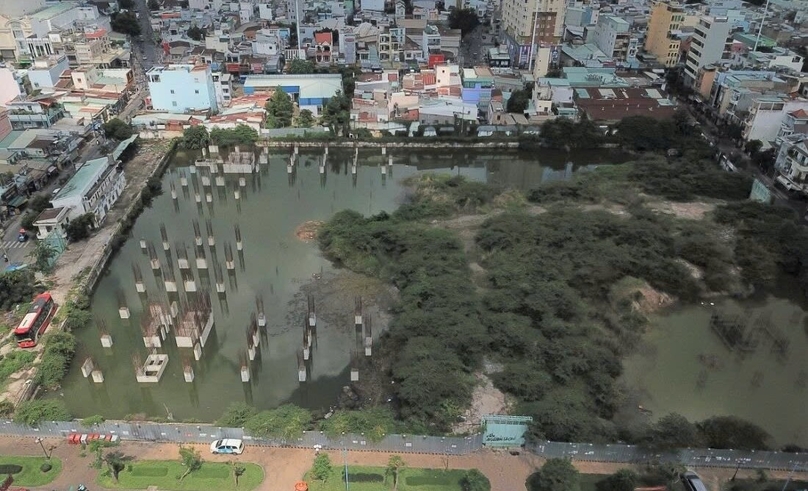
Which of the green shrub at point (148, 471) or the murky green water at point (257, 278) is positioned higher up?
the green shrub at point (148, 471)

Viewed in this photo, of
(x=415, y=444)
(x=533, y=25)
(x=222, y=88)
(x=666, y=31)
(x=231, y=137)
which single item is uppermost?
(x=533, y=25)

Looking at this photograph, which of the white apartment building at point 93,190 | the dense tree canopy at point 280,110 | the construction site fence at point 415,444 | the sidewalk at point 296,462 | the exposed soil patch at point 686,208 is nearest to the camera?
the sidewalk at point 296,462

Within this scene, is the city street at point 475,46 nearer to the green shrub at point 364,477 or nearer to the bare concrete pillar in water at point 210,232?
the bare concrete pillar in water at point 210,232

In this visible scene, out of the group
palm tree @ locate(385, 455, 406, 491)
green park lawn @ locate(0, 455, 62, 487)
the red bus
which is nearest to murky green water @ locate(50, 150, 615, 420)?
the red bus

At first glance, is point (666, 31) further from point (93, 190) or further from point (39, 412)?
point (39, 412)

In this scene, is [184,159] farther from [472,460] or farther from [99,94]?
[472,460]

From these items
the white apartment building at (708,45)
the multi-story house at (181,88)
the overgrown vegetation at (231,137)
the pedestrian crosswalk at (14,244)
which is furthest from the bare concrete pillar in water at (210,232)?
the white apartment building at (708,45)

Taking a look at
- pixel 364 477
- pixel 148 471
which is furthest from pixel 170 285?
pixel 364 477

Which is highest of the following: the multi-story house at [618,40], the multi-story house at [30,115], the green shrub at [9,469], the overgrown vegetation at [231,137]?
the multi-story house at [618,40]
